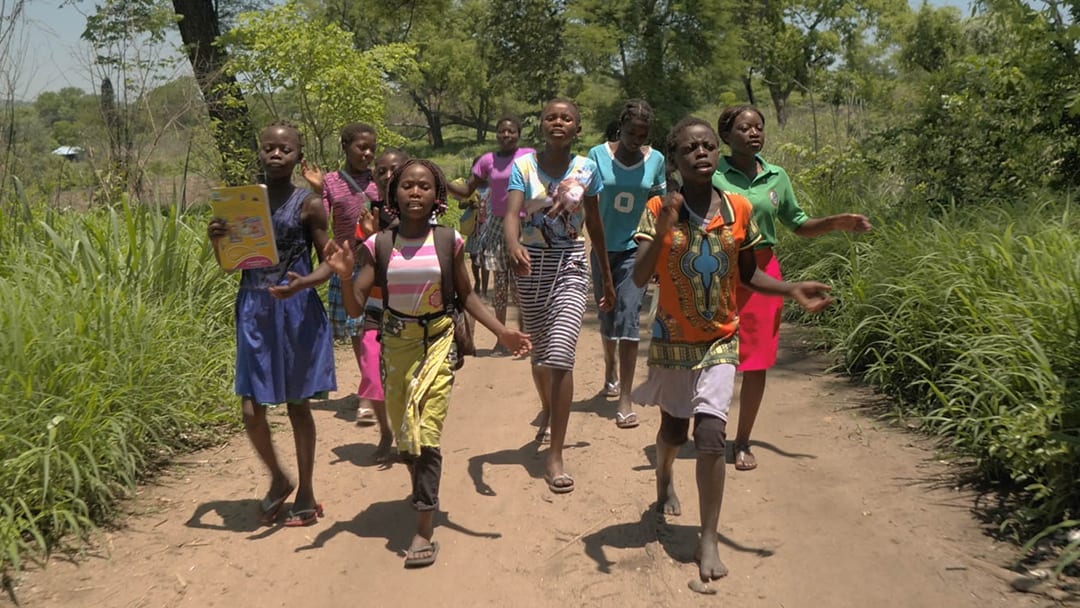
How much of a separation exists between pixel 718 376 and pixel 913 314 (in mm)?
2759

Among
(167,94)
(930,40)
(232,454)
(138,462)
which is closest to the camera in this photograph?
(138,462)

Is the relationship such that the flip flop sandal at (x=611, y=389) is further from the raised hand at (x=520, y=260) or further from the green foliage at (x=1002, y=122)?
the green foliage at (x=1002, y=122)

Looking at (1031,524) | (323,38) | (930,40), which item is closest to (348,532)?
(1031,524)

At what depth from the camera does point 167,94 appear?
30.8ft

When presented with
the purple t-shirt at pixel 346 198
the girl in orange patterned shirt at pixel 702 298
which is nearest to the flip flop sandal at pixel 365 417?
the purple t-shirt at pixel 346 198

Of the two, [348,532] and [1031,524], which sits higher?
[1031,524]

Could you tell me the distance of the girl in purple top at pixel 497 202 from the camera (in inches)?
263

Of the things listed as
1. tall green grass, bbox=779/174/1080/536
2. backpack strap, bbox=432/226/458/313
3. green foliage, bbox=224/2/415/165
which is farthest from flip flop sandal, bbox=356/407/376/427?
green foliage, bbox=224/2/415/165

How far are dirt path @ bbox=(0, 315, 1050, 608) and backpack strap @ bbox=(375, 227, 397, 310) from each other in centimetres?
120

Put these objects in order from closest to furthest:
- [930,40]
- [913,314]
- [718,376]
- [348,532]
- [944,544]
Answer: [718,376] → [944,544] → [348,532] → [913,314] → [930,40]

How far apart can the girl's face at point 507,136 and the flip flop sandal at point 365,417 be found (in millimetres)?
2679

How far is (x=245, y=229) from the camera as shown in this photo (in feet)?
12.8

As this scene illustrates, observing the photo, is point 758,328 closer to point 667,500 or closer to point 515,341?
point 667,500

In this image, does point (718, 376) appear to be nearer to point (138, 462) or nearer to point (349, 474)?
point (349, 474)
